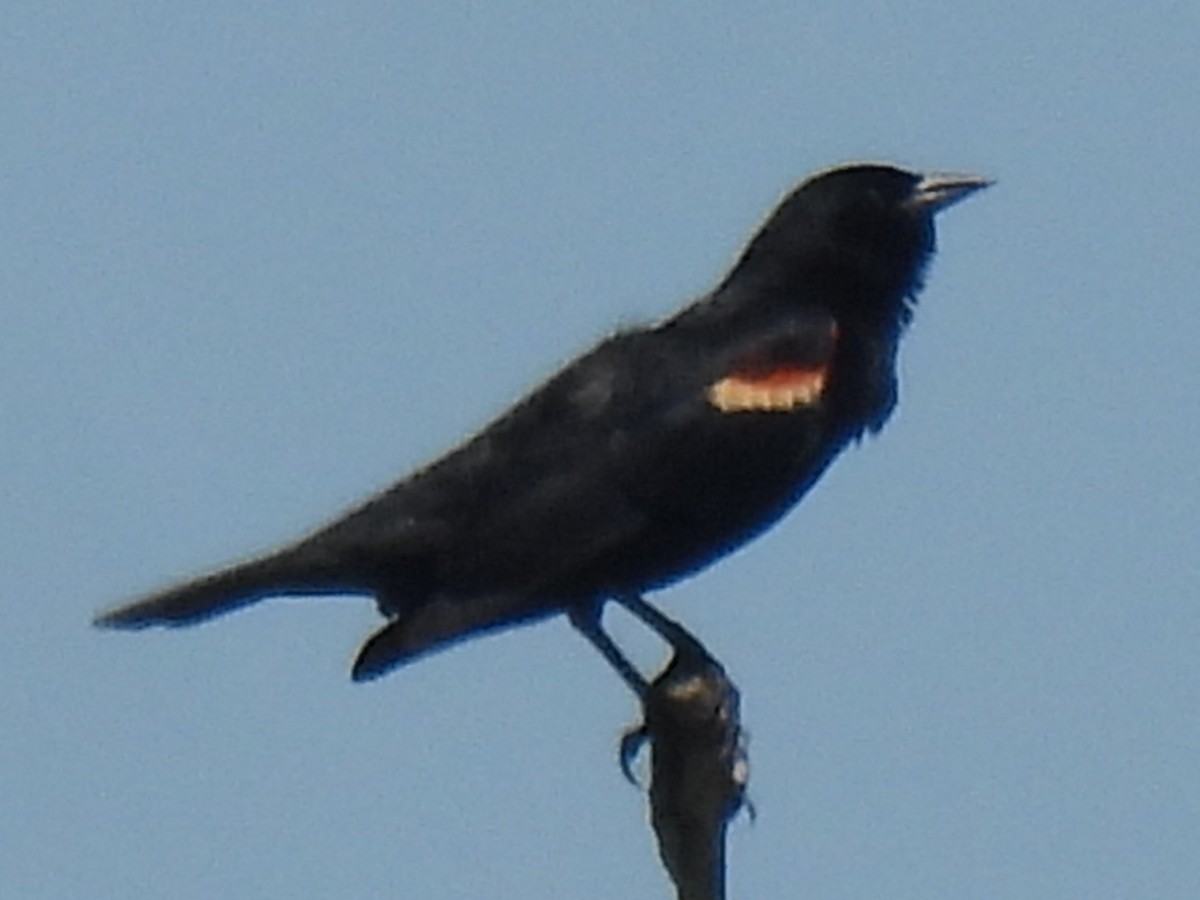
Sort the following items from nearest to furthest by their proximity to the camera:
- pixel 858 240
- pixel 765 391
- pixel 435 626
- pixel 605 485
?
pixel 435 626
pixel 605 485
pixel 765 391
pixel 858 240

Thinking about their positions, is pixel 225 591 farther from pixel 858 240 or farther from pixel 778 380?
pixel 858 240

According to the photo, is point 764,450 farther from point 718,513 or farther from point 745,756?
point 745,756

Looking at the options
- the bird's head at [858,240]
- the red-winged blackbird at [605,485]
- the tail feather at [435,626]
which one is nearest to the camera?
the tail feather at [435,626]

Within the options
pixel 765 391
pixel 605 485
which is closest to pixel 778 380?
pixel 765 391

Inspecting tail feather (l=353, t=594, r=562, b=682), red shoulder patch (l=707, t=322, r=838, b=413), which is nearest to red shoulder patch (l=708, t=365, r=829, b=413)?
red shoulder patch (l=707, t=322, r=838, b=413)

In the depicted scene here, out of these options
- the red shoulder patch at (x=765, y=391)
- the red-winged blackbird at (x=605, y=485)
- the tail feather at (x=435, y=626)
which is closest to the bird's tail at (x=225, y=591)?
the red-winged blackbird at (x=605, y=485)

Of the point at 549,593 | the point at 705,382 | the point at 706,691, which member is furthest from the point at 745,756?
the point at 705,382

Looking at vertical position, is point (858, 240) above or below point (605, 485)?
above

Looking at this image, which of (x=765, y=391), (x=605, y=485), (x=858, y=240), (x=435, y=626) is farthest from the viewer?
(x=858, y=240)

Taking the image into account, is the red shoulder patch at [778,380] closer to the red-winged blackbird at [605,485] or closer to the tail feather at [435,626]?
the red-winged blackbird at [605,485]

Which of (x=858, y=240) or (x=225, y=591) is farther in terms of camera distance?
(x=858, y=240)
